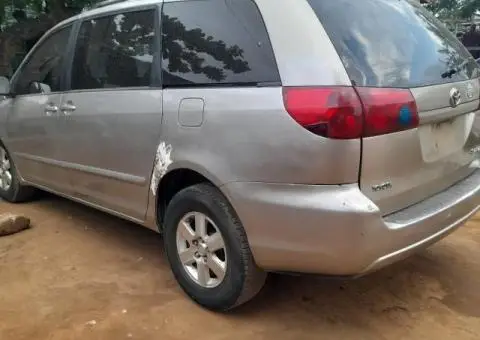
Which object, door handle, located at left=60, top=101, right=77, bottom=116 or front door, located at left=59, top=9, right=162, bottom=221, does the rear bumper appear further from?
door handle, located at left=60, top=101, right=77, bottom=116

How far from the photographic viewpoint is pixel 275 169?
239cm

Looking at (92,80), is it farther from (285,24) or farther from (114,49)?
(285,24)

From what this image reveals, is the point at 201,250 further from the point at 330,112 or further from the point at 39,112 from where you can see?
the point at 39,112

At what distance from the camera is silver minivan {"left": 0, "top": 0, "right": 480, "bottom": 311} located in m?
2.31

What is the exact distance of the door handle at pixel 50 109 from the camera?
157 inches

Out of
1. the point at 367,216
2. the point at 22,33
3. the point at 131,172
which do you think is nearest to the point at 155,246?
the point at 131,172

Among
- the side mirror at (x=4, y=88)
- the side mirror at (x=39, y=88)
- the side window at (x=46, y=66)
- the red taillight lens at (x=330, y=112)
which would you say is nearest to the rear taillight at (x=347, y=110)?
the red taillight lens at (x=330, y=112)

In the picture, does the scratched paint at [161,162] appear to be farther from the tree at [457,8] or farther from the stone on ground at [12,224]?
the tree at [457,8]

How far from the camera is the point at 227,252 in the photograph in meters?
2.70

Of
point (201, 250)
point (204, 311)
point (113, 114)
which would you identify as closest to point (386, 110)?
point (201, 250)

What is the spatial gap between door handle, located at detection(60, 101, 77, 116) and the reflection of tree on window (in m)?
1.05

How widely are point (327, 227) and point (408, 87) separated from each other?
2.49 feet

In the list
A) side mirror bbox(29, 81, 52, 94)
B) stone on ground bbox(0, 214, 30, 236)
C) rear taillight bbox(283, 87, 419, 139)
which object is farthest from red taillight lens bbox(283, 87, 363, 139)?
stone on ground bbox(0, 214, 30, 236)

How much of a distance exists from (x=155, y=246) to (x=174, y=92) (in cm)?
148
